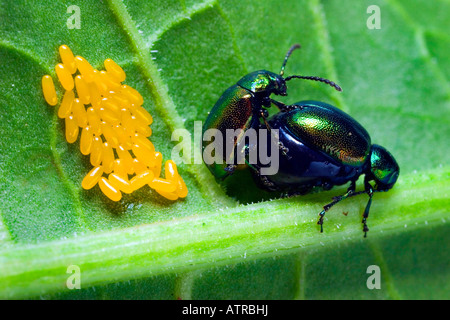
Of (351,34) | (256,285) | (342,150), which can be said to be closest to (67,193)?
(256,285)

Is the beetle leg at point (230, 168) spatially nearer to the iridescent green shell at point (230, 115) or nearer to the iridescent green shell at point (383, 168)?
the iridescent green shell at point (230, 115)

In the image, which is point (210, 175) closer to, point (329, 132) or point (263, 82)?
point (263, 82)

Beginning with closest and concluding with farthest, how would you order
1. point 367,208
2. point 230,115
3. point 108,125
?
point 108,125 → point 230,115 → point 367,208

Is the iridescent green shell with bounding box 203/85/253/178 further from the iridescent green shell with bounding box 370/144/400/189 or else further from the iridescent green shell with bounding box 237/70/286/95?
the iridescent green shell with bounding box 370/144/400/189

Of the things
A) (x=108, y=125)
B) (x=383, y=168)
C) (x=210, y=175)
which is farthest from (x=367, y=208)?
(x=108, y=125)

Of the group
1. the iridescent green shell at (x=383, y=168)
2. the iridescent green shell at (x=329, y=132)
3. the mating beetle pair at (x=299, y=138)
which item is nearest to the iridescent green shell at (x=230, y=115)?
the mating beetle pair at (x=299, y=138)
